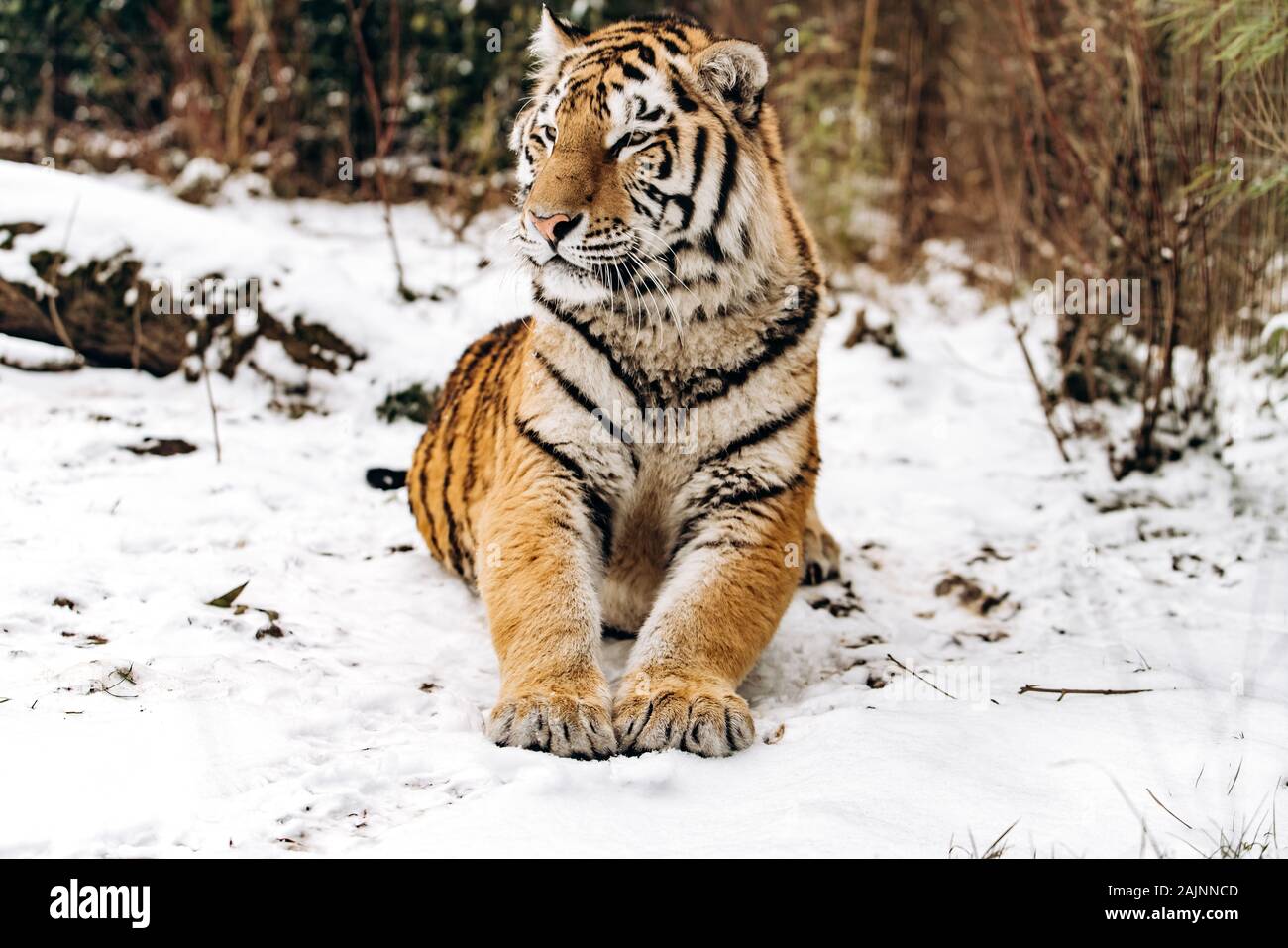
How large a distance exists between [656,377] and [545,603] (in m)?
0.72

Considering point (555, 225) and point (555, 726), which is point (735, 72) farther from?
point (555, 726)

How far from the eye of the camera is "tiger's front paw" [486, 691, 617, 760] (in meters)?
2.54

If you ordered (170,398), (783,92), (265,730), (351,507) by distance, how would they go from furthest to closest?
(783,92) < (170,398) < (351,507) < (265,730)

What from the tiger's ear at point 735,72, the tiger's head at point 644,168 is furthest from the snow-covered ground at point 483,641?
the tiger's ear at point 735,72

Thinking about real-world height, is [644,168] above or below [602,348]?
above

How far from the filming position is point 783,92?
8.61m

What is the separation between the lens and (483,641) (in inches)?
134

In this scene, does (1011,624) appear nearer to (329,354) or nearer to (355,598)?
(355,598)

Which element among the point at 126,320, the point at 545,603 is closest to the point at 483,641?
the point at 545,603

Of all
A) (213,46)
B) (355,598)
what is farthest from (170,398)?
(213,46)

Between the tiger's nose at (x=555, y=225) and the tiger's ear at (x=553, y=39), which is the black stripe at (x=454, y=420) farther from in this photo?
the tiger's nose at (x=555, y=225)

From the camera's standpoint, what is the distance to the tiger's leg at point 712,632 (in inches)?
103

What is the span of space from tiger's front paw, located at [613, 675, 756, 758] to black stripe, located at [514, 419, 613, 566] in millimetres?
629
